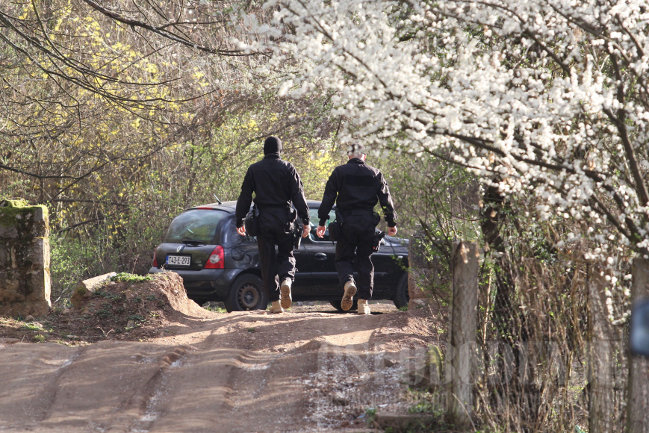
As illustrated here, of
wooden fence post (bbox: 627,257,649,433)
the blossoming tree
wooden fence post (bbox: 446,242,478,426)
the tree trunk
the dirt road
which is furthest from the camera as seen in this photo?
the dirt road

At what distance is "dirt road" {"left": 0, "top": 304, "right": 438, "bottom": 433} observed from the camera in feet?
21.5

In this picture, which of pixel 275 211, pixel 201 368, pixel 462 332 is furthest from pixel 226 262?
pixel 462 332

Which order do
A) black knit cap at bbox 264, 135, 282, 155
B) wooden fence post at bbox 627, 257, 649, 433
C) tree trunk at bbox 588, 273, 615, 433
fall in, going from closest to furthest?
wooden fence post at bbox 627, 257, 649, 433
tree trunk at bbox 588, 273, 615, 433
black knit cap at bbox 264, 135, 282, 155

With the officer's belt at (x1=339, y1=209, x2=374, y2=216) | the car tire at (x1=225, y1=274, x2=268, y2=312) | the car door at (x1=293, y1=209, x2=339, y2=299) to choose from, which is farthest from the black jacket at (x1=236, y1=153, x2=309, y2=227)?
the car door at (x1=293, y1=209, x2=339, y2=299)

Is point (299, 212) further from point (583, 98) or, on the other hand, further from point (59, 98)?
point (59, 98)

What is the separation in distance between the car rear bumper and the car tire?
0.10 m

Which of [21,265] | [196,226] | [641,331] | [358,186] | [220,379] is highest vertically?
[358,186]

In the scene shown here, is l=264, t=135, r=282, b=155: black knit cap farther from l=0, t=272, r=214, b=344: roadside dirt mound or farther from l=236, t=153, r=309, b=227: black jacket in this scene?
l=0, t=272, r=214, b=344: roadside dirt mound

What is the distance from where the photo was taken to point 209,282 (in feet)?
41.0

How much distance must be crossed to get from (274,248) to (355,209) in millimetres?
1159

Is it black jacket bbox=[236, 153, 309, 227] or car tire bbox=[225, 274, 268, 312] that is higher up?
black jacket bbox=[236, 153, 309, 227]

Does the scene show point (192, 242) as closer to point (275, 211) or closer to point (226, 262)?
point (226, 262)

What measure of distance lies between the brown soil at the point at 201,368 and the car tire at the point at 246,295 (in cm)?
153

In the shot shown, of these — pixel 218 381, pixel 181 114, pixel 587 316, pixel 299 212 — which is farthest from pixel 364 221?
pixel 181 114
